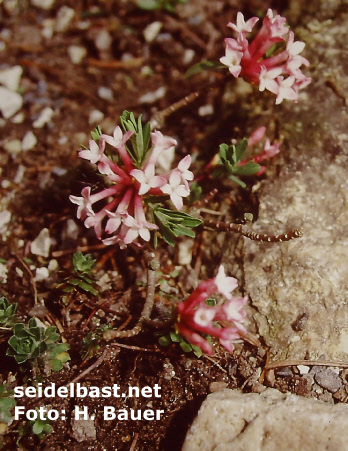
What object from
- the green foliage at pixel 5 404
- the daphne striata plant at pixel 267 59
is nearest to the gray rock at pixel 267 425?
the green foliage at pixel 5 404

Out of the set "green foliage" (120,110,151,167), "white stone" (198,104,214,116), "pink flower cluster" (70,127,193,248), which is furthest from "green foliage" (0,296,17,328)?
"white stone" (198,104,214,116)

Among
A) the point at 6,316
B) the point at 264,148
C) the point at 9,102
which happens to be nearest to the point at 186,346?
the point at 6,316

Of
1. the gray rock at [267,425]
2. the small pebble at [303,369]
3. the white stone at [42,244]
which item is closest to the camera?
the gray rock at [267,425]

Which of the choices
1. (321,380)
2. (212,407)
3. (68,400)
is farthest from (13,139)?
(321,380)

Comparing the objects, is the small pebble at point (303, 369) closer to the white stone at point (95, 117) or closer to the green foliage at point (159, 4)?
the white stone at point (95, 117)

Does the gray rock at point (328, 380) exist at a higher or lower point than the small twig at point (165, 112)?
lower
